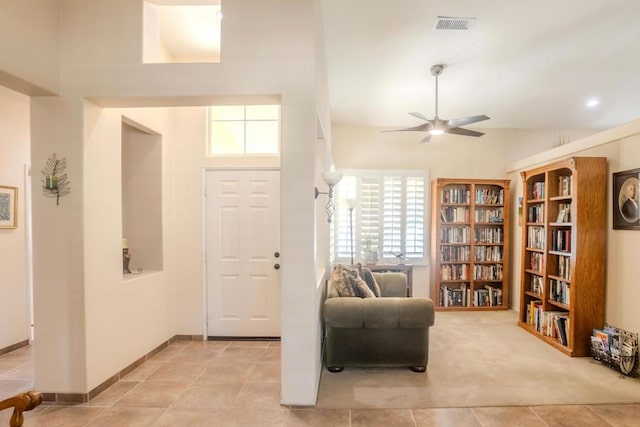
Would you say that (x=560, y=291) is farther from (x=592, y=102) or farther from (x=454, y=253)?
(x=592, y=102)

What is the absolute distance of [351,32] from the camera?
360 cm

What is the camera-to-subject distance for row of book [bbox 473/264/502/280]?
5574 mm

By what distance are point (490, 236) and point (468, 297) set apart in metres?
1.07

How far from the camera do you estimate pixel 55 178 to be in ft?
8.87

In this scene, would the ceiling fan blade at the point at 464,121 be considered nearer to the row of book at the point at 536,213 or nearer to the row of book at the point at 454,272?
the row of book at the point at 536,213

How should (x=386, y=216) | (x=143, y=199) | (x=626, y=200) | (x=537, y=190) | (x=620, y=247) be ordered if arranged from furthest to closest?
(x=386, y=216), (x=537, y=190), (x=143, y=199), (x=620, y=247), (x=626, y=200)

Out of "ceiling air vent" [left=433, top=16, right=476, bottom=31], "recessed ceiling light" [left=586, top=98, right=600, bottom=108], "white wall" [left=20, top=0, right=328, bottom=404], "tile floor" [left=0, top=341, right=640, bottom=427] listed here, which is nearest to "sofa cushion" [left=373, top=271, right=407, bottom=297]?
"tile floor" [left=0, top=341, right=640, bottom=427]

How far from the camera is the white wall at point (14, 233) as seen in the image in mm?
3686

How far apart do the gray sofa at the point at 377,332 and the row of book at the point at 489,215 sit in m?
2.99

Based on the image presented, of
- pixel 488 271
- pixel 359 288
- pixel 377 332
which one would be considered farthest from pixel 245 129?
pixel 488 271

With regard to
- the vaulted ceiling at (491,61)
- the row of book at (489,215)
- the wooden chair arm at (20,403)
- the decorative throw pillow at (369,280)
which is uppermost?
the vaulted ceiling at (491,61)

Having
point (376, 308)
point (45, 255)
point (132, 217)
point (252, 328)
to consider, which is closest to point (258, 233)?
point (252, 328)

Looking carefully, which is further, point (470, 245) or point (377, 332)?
point (470, 245)

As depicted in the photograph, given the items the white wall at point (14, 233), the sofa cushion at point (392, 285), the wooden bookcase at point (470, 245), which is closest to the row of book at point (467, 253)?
the wooden bookcase at point (470, 245)
